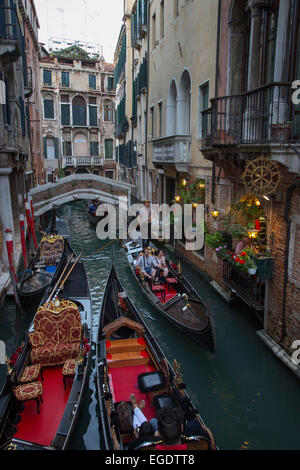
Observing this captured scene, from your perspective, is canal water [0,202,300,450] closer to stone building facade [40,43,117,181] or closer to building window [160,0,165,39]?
building window [160,0,165,39]

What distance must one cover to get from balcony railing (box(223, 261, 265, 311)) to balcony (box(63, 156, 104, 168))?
22.5 metres

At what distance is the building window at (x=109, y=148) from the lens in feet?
96.7

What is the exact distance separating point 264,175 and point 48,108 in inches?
997

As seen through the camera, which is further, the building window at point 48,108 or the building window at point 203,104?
the building window at point 48,108

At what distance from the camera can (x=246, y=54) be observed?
22.8 ft

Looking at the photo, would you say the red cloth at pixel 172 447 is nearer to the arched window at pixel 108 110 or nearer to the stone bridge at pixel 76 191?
the stone bridge at pixel 76 191

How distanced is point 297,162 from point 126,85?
17329 millimetres

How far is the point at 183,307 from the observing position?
22.5 feet

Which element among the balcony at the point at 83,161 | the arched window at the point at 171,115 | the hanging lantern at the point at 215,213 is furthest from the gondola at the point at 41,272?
the balcony at the point at 83,161

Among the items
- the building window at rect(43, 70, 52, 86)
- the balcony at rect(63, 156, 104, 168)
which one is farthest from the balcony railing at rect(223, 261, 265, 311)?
the building window at rect(43, 70, 52, 86)

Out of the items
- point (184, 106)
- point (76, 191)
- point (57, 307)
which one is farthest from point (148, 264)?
point (76, 191)

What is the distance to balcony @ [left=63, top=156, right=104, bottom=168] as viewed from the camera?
27453 mm

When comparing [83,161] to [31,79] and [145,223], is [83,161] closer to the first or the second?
[31,79]

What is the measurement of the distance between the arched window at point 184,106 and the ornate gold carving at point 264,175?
558 cm
